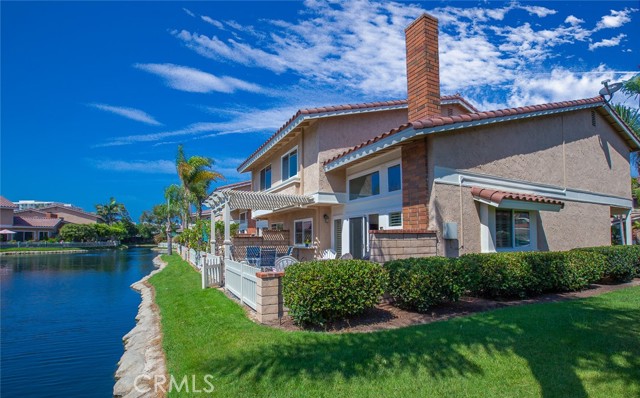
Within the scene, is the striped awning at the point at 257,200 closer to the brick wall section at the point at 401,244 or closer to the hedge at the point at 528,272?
the brick wall section at the point at 401,244

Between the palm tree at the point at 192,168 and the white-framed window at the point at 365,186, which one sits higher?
the palm tree at the point at 192,168

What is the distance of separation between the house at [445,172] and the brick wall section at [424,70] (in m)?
0.03

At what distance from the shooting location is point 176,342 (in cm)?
739

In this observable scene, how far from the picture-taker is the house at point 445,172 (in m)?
10.0

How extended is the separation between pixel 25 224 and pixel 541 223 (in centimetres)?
8060

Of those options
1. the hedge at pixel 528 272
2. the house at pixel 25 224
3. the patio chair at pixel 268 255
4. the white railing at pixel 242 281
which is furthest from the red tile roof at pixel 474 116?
the house at pixel 25 224

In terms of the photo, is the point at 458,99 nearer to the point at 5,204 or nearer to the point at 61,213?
the point at 5,204

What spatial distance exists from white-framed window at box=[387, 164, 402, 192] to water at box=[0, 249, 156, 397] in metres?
8.56

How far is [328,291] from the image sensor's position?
672 cm

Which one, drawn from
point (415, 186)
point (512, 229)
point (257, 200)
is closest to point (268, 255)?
point (257, 200)

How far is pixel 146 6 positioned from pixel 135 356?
13.1m

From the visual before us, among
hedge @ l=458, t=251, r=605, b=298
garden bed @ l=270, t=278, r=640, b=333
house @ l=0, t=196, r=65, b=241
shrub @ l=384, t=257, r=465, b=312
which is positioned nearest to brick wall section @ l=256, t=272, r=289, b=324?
garden bed @ l=270, t=278, r=640, b=333

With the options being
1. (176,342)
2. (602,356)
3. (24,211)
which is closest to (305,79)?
(176,342)

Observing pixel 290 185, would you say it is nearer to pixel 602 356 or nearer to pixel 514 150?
pixel 514 150
